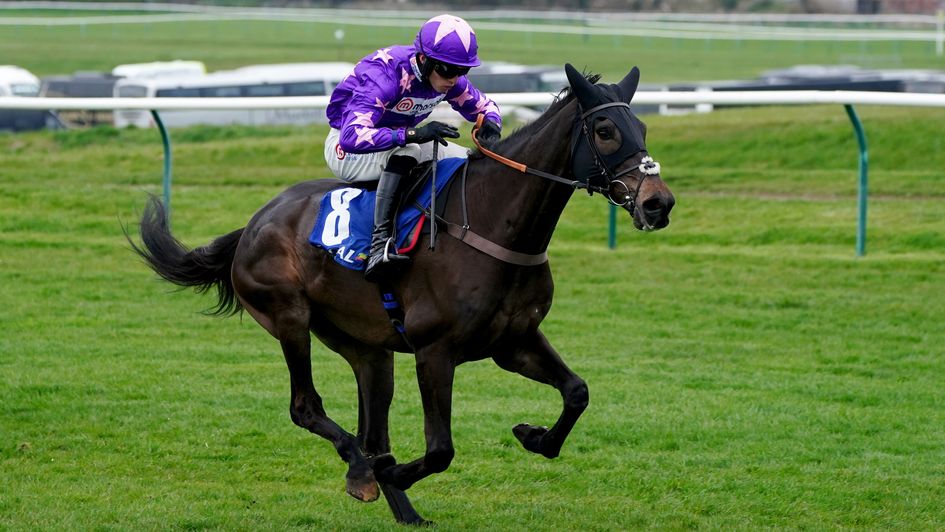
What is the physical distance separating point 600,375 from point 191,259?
9.91ft

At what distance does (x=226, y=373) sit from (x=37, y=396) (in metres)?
1.20

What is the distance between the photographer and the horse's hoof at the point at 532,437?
546cm

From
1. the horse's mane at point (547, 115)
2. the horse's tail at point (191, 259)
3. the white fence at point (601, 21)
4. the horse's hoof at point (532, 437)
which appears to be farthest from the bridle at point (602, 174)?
the white fence at point (601, 21)

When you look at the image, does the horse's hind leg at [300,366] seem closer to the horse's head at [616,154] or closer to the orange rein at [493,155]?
the orange rein at [493,155]

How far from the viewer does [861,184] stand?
11.0m

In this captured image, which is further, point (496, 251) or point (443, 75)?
point (443, 75)

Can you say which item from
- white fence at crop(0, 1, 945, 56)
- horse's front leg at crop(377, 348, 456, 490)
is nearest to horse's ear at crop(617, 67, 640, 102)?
horse's front leg at crop(377, 348, 456, 490)

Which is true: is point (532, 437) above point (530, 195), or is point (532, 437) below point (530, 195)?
below

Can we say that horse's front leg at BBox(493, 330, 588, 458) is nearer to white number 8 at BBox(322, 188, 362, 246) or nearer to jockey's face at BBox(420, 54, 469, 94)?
white number 8 at BBox(322, 188, 362, 246)

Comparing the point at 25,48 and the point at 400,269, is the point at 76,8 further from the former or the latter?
the point at 400,269

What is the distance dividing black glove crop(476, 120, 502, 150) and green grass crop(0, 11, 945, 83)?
2545 centimetres

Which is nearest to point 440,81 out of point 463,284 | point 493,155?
point 493,155

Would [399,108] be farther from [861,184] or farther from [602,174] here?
[861,184]

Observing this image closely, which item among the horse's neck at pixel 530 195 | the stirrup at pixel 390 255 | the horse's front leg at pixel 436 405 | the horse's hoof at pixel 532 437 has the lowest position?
the horse's hoof at pixel 532 437
